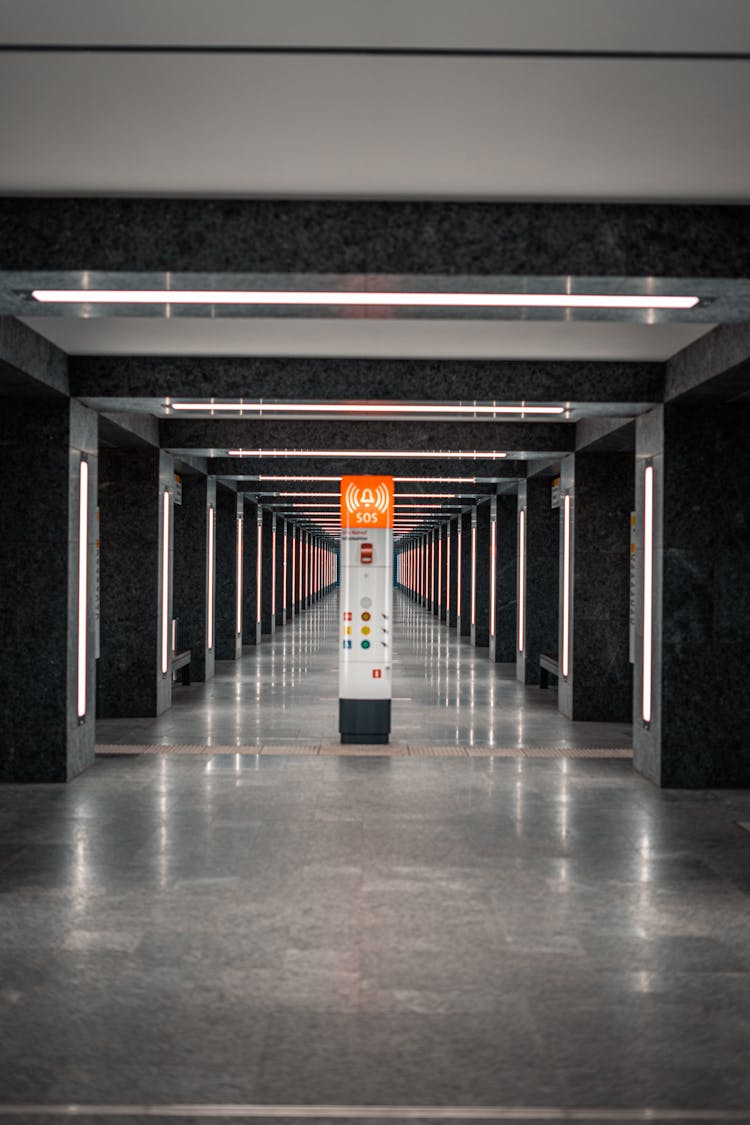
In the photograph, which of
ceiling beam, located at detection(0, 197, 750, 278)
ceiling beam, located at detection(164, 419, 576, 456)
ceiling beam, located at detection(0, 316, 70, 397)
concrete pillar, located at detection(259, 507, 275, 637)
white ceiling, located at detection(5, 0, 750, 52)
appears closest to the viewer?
white ceiling, located at detection(5, 0, 750, 52)

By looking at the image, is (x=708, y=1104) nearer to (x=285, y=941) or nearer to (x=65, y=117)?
(x=285, y=941)

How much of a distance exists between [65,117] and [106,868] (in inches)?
167

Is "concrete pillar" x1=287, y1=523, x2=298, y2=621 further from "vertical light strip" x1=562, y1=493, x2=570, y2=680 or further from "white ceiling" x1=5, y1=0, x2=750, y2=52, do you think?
"white ceiling" x1=5, y1=0, x2=750, y2=52

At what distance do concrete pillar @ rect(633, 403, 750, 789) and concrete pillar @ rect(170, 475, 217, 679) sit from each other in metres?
9.49

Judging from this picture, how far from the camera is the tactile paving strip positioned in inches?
440

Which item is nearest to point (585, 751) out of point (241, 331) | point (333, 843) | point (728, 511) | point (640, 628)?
point (640, 628)

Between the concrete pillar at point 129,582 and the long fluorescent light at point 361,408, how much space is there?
142 inches

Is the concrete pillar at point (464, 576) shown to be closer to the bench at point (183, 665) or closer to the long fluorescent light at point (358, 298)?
the bench at point (183, 665)

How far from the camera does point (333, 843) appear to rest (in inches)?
296

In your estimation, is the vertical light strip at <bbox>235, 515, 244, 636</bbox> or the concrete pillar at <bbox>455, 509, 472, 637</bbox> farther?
the concrete pillar at <bbox>455, 509, 472, 637</bbox>

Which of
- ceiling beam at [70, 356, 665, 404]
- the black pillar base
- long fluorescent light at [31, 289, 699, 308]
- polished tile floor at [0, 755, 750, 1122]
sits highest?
ceiling beam at [70, 356, 665, 404]

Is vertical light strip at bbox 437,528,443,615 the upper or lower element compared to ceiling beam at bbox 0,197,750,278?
lower

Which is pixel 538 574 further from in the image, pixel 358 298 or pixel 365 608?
pixel 358 298

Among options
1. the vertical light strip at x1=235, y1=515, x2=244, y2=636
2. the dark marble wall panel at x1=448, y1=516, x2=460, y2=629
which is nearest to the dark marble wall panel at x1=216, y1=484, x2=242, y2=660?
the vertical light strip at x1=235, y1=515, x2=244, y2=636
